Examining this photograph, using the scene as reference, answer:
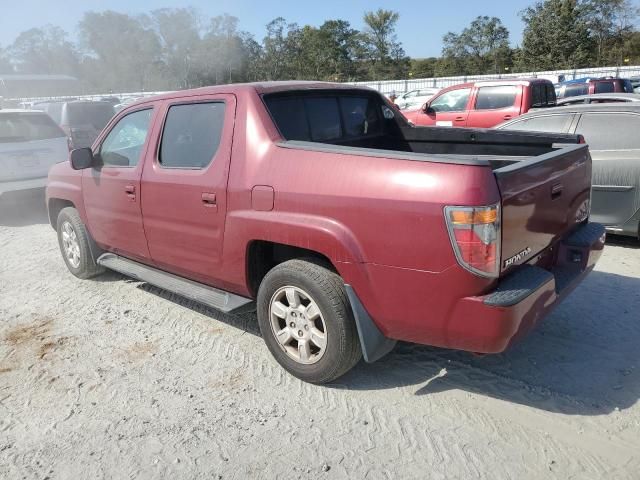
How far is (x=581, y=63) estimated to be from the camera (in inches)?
1859

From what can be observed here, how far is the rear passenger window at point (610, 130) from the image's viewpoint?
228 inches

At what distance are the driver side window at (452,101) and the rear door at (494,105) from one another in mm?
293

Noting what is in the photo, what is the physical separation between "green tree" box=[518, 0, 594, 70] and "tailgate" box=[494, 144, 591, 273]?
163ft

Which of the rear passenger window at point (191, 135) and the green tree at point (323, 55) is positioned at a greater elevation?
the green tree at point (323, 55)

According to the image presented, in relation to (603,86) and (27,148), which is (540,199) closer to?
(27,148)

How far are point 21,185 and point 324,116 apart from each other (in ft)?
19.9

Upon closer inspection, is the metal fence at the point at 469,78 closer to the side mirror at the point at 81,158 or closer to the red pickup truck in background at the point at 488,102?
the red pickup truck in background at the point at 488,102

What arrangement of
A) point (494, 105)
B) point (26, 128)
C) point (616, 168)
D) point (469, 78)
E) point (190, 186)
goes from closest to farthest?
1. point (190, 186)
2. point (616, 168)
3. point (26, 128)
4. point (494, 105)
5. point (469, 78)

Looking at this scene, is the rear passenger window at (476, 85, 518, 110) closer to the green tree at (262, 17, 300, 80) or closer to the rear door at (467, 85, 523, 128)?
the rear door at (467, 85, 523, 128)

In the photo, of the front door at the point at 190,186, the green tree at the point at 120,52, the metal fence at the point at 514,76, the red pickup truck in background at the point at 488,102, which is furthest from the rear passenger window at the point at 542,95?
the green tree at the point at 120,52

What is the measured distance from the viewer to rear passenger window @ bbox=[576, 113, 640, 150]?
5793 millimetres

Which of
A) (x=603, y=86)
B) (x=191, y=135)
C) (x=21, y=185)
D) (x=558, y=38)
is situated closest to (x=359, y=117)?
(x=191, y=135)

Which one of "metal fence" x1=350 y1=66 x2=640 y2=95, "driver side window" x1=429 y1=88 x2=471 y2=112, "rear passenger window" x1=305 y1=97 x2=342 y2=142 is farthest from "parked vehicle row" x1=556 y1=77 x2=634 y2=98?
"rear passenger window" x1=305 y1=97 x2=342 y2=142

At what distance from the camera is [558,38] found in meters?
47.5
